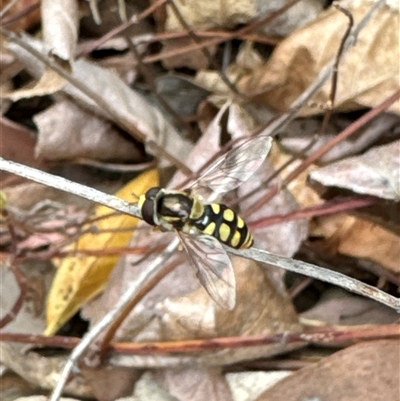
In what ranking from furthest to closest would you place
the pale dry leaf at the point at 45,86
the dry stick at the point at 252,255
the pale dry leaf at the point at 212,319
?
1. the pale dry leaf at the point at 45,86
2. the pale dry leaf at the point at 212,319
3. the dry stick at the point at 252,255

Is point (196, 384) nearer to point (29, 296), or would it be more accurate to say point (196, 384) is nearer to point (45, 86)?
point (29, 296)

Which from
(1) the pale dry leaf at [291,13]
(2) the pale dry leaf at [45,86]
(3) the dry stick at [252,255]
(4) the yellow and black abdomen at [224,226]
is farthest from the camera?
(1) the pale dry leaf at [291,13]

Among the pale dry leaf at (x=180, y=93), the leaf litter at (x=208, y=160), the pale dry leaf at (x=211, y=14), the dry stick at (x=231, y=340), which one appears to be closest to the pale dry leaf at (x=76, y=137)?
the leaf litter at (x=208, y=160)

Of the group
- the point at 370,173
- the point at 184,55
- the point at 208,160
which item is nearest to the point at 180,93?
the point at 184,55

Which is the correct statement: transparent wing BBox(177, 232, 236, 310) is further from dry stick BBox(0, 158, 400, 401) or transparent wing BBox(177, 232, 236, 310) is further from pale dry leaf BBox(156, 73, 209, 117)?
pale dry leaf BBox(156, 73, 209, 117)

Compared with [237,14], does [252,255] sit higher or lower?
lower

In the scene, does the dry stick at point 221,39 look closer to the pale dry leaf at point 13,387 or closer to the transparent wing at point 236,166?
the transparent wing at point 236,166

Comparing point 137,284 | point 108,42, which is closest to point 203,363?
point 137,284
